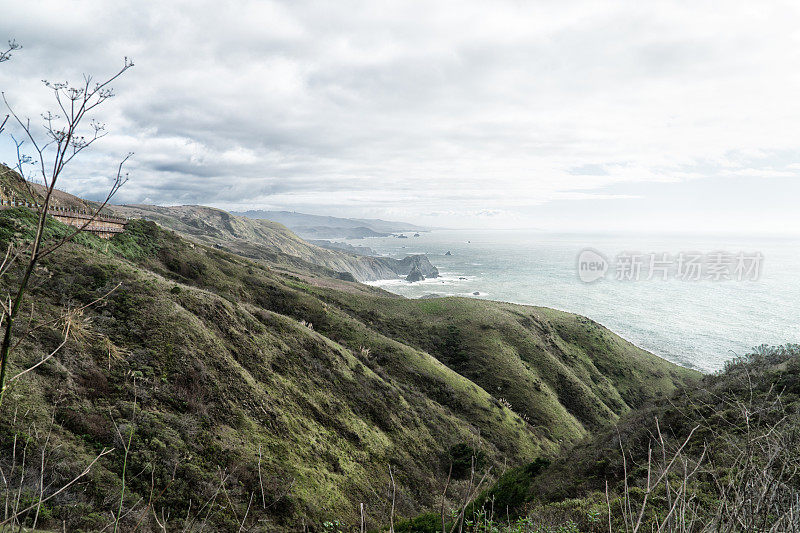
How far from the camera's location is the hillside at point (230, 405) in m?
10.7

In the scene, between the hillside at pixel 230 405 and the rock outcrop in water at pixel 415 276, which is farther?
the rock outcrop in water at pixel 415 276

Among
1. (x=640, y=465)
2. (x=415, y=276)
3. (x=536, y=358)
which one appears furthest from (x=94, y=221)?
(x=415, y=276)

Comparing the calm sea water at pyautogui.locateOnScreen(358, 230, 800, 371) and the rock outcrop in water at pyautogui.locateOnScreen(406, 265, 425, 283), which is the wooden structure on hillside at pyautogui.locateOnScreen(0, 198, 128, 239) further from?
the rock outcrop in water at pyautogui.locateOnScreen(406, 265, 425, 283)

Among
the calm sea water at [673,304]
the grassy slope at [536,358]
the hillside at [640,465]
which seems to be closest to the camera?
the hillside at [640,465]

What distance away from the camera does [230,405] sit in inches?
632

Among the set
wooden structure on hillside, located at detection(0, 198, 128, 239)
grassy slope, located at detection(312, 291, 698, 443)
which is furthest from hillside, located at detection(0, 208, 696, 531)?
wooden structure on hillside, located at detection(0, 198, 128, 239)

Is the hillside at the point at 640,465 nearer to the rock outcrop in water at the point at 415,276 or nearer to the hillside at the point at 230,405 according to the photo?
the hillside at the point at 230,405

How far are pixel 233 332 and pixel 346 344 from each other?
15.3 meters

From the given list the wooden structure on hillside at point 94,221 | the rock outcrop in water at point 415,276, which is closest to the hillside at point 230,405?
the wooden structure on hillside at point 94,221

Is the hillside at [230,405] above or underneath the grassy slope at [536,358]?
above

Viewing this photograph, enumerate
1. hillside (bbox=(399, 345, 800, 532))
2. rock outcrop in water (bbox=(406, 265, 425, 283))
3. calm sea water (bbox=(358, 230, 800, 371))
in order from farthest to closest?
1. rock outcrop in water (bbox=(406, 265, 425, 283))
2. calm sea water (bbox=(358, 230, 800, 371))
3. hillside (bbox=(399, 345, 800, 532))

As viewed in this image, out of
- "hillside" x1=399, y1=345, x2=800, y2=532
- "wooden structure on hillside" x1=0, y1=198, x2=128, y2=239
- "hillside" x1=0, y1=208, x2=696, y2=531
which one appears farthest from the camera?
"wooden structure on hillside" x1=0, y1=198, x2=128, y2=239

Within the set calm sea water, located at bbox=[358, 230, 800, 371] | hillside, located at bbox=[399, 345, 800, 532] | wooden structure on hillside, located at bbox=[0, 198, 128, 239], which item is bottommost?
calm sea water, located at bbox=[358, 230, 800, 371]

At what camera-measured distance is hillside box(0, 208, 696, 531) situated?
1069cm
